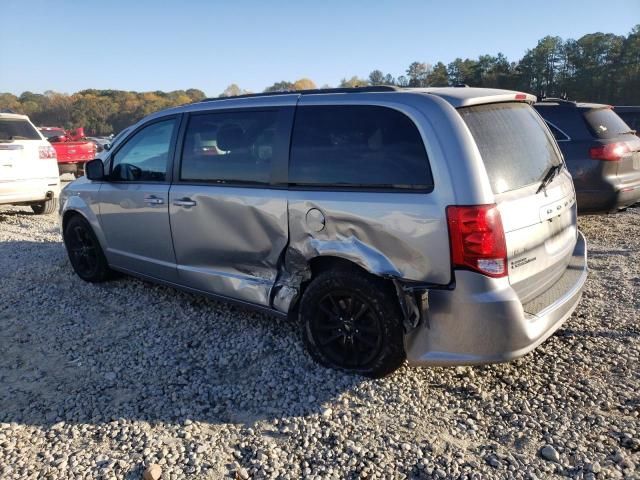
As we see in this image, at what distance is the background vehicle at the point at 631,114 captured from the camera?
11125mm

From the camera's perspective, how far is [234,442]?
2742 millimetres

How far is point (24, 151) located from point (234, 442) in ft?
25.2

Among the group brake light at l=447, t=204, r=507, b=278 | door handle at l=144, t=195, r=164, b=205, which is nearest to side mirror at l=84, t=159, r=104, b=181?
door handle at l=144, t=195, r=164, b=205

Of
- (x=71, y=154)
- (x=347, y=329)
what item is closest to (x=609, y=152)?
(x=347, y=329)

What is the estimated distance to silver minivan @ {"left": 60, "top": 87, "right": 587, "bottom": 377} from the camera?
110 inches

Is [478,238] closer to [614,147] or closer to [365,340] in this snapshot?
[365,340]

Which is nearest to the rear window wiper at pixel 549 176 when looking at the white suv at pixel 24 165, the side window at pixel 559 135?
the side window at pixel 559 135

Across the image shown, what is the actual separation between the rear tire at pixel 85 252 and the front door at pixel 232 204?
1397mm

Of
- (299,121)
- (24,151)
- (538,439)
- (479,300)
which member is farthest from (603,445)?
(24,151)

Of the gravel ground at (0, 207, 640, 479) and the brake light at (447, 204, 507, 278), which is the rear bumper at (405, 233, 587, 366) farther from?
the gravel ground at (0, 207, 640, 479)

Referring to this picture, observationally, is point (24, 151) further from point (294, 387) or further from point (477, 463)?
point (477, 463)

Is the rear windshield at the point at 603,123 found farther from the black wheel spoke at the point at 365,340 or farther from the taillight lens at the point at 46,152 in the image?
the taillight lens at the point at 46,152

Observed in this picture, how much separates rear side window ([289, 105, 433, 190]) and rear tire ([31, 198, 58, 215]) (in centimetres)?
747

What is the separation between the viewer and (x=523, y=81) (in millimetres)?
62625
